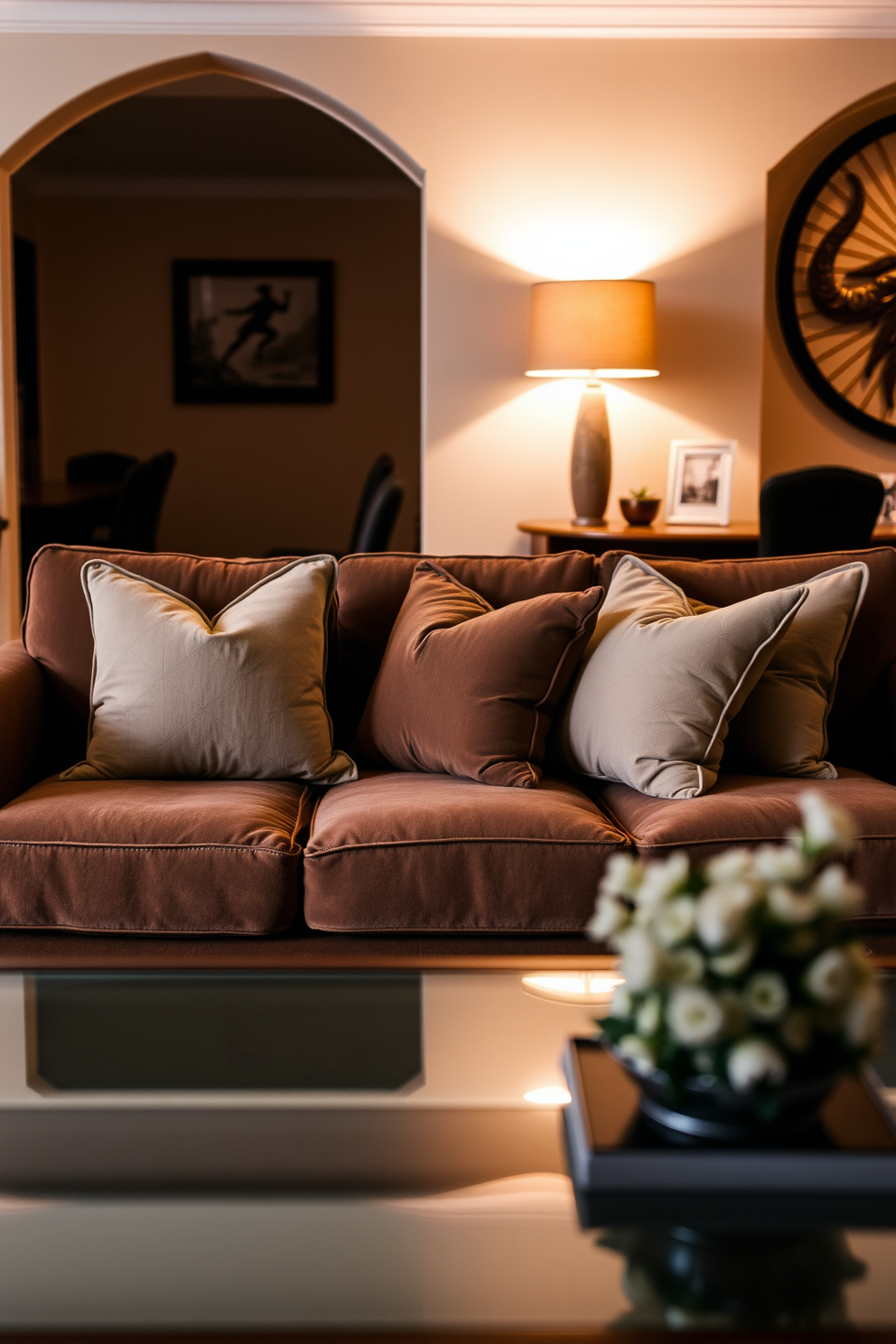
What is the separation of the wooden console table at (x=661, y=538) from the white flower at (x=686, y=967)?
118 inches

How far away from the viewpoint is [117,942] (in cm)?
207

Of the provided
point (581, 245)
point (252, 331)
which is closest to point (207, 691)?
point (581, 245)

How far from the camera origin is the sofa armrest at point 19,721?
2.33 meters

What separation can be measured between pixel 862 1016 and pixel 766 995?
3.5 inches

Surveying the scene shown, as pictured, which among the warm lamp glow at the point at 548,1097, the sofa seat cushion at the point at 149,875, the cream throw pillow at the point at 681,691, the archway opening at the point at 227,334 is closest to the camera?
the warm lamp glow at the point at 548,1097

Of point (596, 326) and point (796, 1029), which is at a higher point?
point (596, 326)

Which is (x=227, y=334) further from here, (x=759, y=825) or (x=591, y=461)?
(x=759, y=825)

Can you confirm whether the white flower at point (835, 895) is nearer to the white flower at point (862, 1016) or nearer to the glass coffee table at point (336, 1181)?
the white flower at point (862, 1016)

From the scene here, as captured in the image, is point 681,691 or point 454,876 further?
point 681,691

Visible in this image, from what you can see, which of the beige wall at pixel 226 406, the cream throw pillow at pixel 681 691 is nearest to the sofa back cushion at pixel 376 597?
the cream throw pillow at pixel 681 691

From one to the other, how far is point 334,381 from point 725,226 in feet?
13.3

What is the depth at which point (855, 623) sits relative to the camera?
256cm

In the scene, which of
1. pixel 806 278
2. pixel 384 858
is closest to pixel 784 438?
pixel 806 278

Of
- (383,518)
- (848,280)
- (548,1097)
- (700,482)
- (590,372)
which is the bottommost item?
(548,1097)
